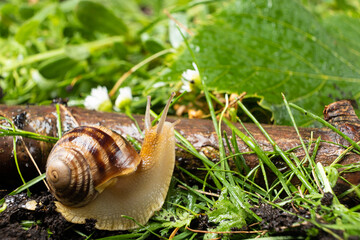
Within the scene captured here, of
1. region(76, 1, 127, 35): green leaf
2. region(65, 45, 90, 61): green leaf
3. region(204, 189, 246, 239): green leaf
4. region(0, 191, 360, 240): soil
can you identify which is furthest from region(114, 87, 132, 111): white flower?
region(76, 1, 127, 35): green leaf

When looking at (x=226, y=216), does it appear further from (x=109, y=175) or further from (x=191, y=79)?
(x=191, y=79)

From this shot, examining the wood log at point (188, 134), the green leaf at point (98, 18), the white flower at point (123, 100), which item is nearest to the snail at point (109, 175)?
the wood log at point (188, 134)

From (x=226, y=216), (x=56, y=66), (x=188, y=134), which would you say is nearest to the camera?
(x=226, y=216)

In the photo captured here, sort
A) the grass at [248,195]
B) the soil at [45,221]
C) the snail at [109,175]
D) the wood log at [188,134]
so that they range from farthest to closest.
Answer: the wood log at [188,134]
the snail at [109,175]
the soil at [45,221]
the grass at [248,195]

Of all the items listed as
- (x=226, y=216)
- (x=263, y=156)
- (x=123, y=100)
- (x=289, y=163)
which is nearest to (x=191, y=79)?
(x=123, y=100)

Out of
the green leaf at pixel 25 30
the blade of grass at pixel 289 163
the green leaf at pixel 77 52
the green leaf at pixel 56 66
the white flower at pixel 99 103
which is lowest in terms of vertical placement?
the blade of grass at pixel 289 163

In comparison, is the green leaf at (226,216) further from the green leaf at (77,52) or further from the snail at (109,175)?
the green leaf at (77,52)
